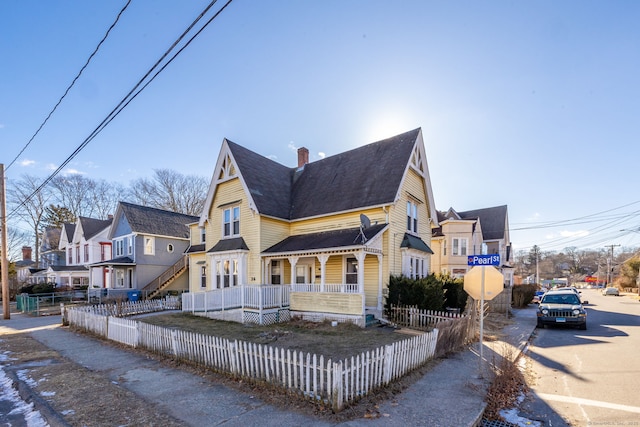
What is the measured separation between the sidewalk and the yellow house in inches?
240

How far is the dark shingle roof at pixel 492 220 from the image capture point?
3881 cm

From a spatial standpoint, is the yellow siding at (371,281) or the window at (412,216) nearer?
the yellow siding at (371,281)

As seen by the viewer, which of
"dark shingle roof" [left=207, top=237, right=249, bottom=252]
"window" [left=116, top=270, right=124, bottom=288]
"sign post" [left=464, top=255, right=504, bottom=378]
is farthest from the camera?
"window" [left=116, top=270, right=124, bottom=288]

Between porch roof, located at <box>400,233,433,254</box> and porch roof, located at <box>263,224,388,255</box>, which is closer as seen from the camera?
porch roof, located at <box>263,224,388,255</box>

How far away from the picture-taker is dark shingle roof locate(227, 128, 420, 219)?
55.4 feet

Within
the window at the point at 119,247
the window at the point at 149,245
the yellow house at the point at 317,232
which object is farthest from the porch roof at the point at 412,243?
the window at the point at 119,247

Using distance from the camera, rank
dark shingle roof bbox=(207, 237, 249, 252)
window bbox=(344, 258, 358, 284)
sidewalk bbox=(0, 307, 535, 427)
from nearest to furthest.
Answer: sidewalk bbox=(0, 307, 535, 427)
window bbox=(344, 258, 358, 284)
dark shingle roof bbox=(207, 237, 249, 252)

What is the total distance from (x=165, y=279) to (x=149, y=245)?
3.77m

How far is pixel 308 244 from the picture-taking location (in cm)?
1617

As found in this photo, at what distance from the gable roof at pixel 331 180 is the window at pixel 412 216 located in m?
2.08

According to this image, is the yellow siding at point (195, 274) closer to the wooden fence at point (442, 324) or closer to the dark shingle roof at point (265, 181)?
the dark shingle roof at point (265, 181)

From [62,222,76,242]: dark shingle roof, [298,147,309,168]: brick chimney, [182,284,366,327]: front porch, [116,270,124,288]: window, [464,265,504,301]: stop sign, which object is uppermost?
[298,147,309,168]: brick chimney

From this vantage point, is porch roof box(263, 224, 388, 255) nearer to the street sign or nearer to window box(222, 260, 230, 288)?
window box(222, 260, 230, 288)

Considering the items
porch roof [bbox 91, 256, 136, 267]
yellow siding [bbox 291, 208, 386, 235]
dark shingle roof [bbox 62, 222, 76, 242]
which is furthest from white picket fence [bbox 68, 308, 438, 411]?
dark shingle roof [bbox 62, 222, 76, 242]
